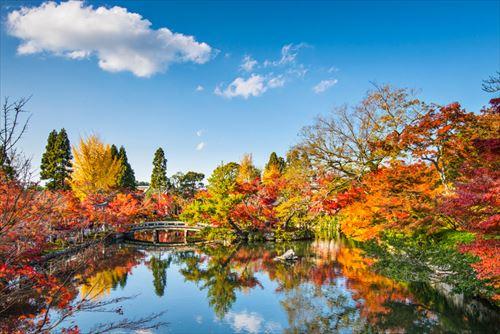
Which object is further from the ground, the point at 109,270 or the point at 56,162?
the point at 56,162

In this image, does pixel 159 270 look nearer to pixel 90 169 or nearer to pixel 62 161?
pixel 90 169

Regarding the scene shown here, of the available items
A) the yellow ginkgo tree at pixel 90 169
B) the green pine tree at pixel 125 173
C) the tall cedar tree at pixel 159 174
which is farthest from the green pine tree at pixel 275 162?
the yellow ginkgo tree at pixel 90 169

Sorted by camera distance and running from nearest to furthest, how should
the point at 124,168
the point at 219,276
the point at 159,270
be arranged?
the point at 219,276, the point at 159,270, the point at 124,168

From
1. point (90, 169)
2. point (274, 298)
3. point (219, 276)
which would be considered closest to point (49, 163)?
point (90, 169)

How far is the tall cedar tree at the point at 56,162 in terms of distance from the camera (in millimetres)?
34062

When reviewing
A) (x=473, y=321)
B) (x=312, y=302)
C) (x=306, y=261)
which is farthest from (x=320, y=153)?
(x=473, y=321)

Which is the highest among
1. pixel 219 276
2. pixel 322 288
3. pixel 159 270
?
pixel 322 288

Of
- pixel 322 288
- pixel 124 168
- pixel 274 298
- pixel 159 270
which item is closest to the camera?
pixel 274 298

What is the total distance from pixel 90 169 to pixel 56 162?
506cm

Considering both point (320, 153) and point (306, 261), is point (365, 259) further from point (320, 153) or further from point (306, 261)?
point (320, 153)

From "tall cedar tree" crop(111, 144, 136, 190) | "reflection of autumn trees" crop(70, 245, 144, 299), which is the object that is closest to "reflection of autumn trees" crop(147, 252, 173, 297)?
"reflection of autumn trees" crop(70, 245, 144, 299)

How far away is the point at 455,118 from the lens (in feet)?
49.4

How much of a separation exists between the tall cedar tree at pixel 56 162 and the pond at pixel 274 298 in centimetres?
1696

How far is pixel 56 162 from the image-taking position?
112 feet
